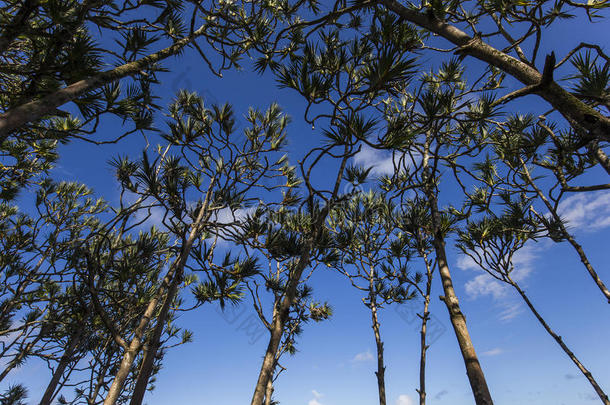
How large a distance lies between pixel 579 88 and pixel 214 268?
4412 millimetres

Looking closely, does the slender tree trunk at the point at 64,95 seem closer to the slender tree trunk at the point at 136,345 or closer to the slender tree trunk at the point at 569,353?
the slender tree trunk at the point at 136,345

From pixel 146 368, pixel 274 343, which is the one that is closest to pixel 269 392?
pixel 146 368

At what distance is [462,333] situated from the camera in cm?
274

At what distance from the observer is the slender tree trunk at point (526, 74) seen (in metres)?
1.55

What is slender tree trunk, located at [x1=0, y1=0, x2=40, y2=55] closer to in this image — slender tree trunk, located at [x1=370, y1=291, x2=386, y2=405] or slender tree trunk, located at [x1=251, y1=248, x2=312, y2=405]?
slender tree trunk, located at [x1=251, y1=248, x2=312, y2=405]

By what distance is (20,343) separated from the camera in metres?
6.68

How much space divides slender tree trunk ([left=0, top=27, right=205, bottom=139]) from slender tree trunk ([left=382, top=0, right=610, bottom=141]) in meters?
2.74

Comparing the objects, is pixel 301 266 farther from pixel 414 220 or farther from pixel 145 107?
pixel 414 220

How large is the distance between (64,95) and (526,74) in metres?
3.69

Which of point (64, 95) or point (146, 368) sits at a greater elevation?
point (64, 95)

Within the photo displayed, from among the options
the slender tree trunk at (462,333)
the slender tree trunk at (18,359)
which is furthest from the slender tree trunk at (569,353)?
the slender tree trunk at (18,359)

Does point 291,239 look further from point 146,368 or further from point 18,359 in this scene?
point 18,359

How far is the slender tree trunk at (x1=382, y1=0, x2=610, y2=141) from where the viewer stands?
155cm

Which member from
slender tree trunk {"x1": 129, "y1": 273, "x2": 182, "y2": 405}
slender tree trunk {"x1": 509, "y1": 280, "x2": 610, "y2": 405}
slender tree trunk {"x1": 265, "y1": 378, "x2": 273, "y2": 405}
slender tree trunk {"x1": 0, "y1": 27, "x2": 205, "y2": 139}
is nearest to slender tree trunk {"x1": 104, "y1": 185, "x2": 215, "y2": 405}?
slender tree trunk {"x1": 129, "y1": 273, "x2": 182, "y2": 405}
